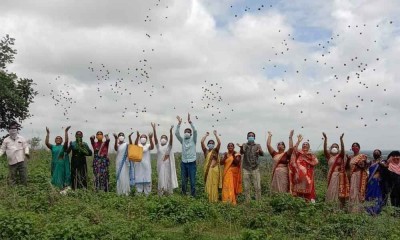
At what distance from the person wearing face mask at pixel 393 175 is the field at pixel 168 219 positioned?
3.50ft

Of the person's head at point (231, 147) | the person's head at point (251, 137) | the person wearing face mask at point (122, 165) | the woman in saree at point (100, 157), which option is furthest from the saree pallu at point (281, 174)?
the woman in saree at point (100, 157)

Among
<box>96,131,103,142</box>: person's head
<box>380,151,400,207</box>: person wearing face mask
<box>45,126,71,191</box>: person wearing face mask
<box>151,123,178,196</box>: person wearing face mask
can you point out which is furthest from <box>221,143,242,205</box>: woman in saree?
<box>45,126,71,191</box>: person wearing face mask

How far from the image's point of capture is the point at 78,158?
12.2 meters

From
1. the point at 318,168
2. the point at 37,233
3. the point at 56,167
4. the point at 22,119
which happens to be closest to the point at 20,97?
the point at 22,119

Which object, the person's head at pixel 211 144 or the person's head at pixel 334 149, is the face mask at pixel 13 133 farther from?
the person's head at pixel 334 149

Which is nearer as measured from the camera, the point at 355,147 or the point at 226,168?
the point at 355,147

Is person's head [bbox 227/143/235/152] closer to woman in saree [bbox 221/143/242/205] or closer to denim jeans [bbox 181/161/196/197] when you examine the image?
woman in saree [bbox 221/143/242/205]

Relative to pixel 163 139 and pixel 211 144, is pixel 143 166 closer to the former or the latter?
pixel 163 139

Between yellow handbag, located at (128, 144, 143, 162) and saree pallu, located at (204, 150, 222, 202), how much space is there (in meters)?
1.75

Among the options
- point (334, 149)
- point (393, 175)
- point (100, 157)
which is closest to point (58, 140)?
point (100, 157)

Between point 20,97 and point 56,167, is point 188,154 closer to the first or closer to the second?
point 56,167

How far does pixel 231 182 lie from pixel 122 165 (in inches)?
113

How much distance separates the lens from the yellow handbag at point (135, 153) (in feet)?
40.9

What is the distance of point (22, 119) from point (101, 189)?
1022 centimetres
